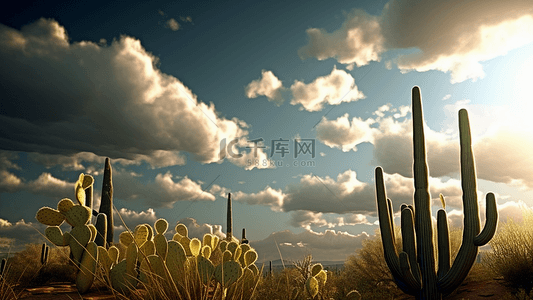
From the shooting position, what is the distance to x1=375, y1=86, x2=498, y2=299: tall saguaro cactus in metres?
7.71

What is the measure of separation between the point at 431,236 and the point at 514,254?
5.80 feet

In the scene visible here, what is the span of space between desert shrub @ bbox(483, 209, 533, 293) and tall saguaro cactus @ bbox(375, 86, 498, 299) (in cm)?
84

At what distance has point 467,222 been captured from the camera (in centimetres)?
779

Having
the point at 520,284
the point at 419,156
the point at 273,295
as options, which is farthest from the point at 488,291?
the point at 273,295

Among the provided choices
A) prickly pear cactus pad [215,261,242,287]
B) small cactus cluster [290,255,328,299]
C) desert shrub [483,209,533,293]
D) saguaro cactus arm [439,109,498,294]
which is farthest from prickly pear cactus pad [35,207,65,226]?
desert shrub [483,209,533,293]

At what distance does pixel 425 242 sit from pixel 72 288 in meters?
6.99

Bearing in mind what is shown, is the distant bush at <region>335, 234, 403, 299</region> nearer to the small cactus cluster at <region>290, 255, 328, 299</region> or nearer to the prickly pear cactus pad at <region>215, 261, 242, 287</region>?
the small cactus cluster at <region>290, 255, 328, 299</region>

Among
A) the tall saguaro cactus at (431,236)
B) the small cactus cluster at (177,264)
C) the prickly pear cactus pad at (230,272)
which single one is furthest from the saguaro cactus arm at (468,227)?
the prickly pear cactus pad at (230,272)

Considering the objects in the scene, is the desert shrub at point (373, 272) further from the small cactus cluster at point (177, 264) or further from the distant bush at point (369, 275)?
the small cactus cluster at point (177, 264)

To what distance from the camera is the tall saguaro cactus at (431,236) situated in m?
7.71

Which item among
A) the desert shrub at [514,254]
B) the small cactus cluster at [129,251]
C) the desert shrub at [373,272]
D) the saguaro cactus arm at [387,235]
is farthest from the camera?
the desert shrub at [373,272]

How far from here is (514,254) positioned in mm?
7992

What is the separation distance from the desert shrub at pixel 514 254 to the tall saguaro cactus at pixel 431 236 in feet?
2.76

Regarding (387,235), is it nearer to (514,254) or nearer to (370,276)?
(514,254)
